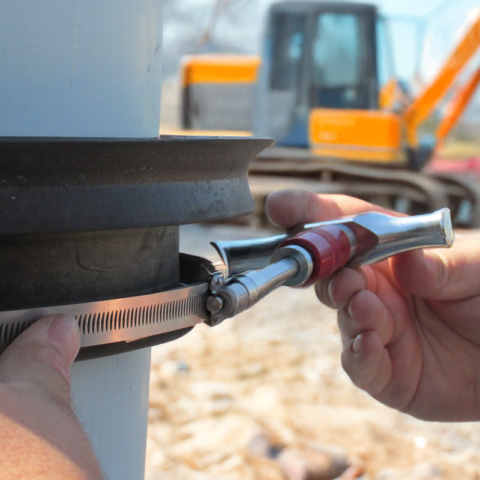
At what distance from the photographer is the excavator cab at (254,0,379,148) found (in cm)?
504

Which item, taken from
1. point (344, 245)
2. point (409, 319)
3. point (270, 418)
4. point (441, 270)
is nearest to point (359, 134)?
point (270, 418)

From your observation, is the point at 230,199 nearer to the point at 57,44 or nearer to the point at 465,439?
the point at 57,44

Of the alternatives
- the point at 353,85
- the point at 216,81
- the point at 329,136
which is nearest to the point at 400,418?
the point at 329,136

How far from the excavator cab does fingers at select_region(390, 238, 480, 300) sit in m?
4.53

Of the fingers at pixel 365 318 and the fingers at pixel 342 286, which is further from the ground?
the fingers at pixel 342 286

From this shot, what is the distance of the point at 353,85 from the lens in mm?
5102

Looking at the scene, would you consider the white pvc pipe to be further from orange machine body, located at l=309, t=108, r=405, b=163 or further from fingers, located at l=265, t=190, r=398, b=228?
orange machine body, located at l=309, t=108, r=405, b=163

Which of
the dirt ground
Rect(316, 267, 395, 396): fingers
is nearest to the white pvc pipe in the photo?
Rect(316, 267, 395, 396): fingers

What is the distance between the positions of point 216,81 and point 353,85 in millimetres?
1492

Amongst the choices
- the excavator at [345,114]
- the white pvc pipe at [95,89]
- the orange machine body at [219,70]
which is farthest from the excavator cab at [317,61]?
the white pvc pipe at [95,89]

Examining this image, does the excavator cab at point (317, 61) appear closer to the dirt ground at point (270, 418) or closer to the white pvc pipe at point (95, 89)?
the dirt ground at point (270, 418)

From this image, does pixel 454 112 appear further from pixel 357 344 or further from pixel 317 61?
pixel 357 344

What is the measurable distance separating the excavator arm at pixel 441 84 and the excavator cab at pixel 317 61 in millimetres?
346

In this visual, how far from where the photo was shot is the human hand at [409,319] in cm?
71
